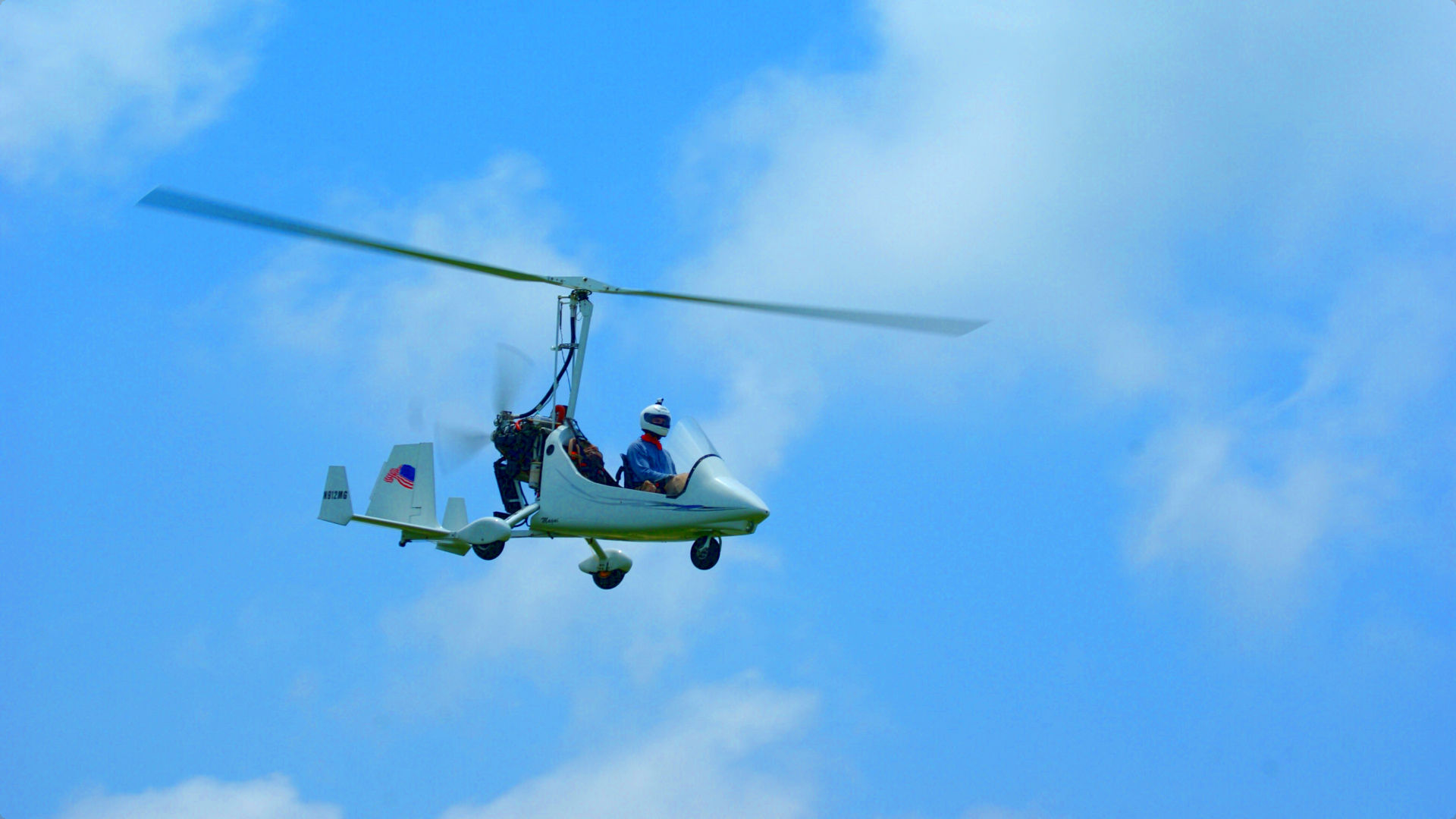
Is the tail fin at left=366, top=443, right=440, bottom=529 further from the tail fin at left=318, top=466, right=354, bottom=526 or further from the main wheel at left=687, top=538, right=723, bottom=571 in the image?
the main wheel at left=687, top=538, right=723, bottom=571

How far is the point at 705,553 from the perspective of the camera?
24781mm

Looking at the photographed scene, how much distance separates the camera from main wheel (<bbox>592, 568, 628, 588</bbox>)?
27.3 meters

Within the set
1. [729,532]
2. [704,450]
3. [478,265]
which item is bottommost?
[729,532]

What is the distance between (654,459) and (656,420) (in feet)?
2.17

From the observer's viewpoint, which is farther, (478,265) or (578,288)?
(578,288)

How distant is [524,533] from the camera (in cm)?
2603

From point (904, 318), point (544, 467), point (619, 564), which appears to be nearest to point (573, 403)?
point (544, 467)

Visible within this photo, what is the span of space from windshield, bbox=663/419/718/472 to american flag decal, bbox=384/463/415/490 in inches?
185

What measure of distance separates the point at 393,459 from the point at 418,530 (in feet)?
4.71

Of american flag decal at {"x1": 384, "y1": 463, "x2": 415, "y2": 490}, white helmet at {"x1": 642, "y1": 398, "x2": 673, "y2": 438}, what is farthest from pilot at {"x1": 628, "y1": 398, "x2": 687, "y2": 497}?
american flag decal at {"x1": 384, "y1": 463, "x2": 415, "y2": 490}

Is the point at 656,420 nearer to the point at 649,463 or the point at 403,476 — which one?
the point at 649,463

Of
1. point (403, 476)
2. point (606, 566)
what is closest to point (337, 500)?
point (403, 476)

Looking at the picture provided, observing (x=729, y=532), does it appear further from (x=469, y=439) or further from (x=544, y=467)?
(x=469, y=439)

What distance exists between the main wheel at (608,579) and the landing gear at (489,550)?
6.34ft
